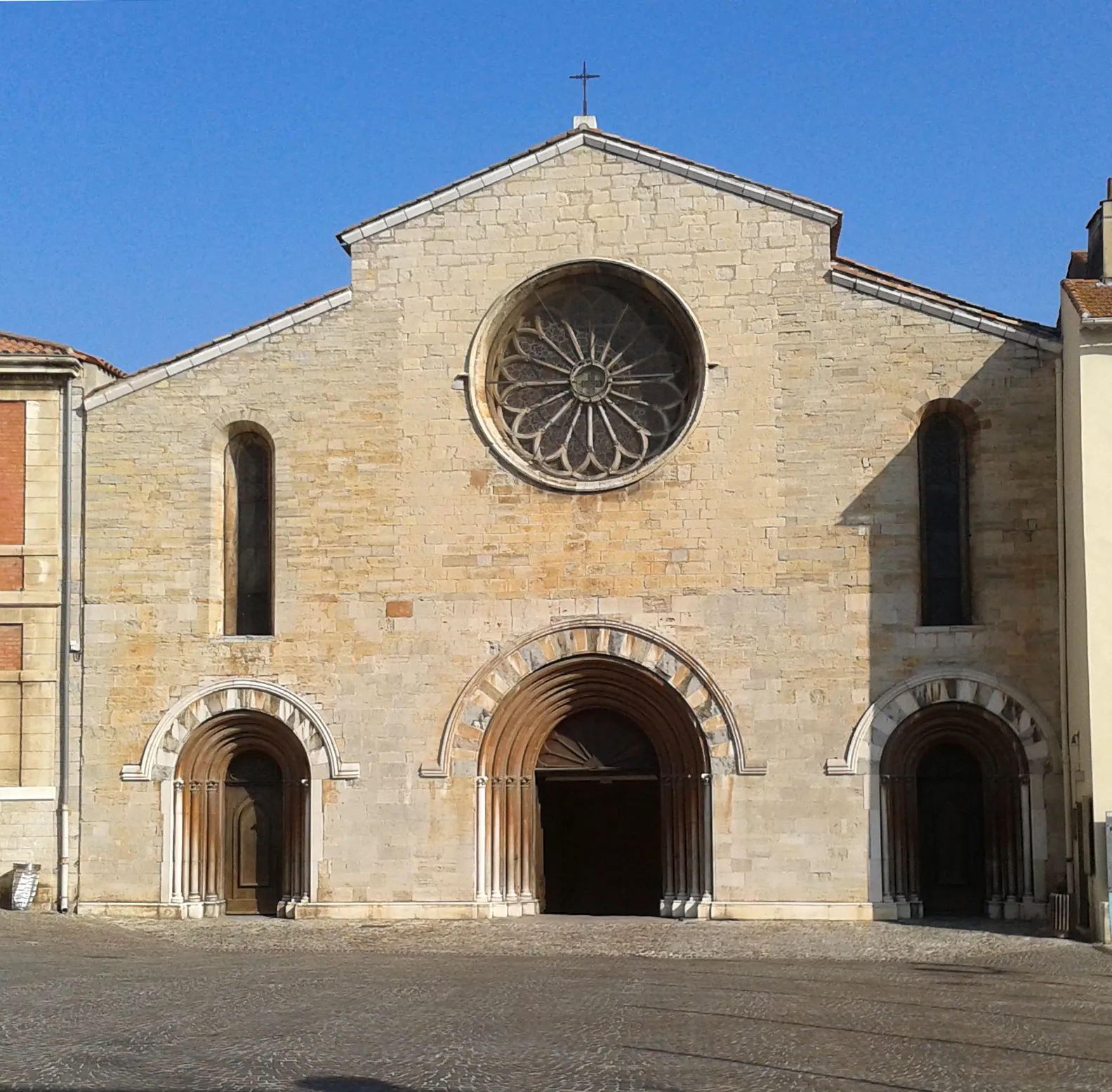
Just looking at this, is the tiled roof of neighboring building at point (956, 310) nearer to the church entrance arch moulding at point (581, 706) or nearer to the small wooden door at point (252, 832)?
the church entrance arch moulding at point (581, 706)

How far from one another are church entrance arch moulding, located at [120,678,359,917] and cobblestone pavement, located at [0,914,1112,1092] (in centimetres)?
139

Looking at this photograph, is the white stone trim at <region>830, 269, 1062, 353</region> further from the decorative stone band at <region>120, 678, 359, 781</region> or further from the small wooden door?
the small wooden door

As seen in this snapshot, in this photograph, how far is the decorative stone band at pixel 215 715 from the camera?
931 inches

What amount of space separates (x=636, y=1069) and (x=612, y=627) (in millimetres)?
11353

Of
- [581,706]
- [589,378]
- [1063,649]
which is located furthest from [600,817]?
[1063,649]

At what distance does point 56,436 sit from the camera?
24.6 meters

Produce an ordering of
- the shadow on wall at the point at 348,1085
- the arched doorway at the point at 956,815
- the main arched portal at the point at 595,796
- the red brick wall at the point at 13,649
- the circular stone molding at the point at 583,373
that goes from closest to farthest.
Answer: the shadow on wall at the point at 348,1085 → the arched doorway at the point at 956,815 → the main arched portal at the point at 595,796 → the circular stone molding at the point at 583,373 → the red brick wall at the point at 13,649

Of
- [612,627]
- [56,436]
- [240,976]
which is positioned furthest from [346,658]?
[240,976]

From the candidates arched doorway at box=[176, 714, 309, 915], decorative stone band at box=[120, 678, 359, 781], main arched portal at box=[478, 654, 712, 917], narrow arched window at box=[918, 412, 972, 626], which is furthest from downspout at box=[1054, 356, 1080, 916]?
arched doorway at box=[176, 714, 309, 915]

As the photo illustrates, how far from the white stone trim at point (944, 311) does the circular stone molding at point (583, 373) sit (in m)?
2.29

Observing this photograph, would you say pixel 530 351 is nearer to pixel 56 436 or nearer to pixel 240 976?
pixel 56 436

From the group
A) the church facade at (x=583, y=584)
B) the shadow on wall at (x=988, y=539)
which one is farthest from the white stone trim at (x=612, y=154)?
the shadow on wall at (x=988, y=539)

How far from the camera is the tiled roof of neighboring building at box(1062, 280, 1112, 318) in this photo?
21.1 m

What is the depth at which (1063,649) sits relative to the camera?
72.5ft
